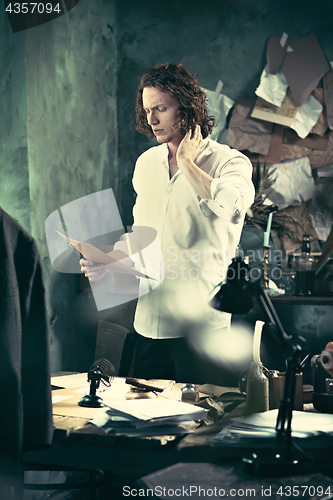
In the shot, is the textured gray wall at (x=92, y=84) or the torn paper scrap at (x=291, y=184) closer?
the textured gray wall at (x=92, y=84)

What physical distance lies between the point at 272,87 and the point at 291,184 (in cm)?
56

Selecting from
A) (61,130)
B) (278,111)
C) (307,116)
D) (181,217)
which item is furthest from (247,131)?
(61,130)

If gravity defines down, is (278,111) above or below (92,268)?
above

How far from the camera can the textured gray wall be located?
7.07 feet

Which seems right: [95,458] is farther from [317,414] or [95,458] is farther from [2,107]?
[2,107]

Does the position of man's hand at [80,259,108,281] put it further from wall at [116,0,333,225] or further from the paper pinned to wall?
the paper pinned to wall

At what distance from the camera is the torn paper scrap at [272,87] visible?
2.75 meters

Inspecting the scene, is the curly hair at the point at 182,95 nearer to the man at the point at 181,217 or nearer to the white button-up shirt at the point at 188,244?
the man at the point at 181,217

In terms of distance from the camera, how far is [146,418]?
3.68 ft

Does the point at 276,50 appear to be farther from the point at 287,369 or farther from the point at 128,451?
the point at 128,451

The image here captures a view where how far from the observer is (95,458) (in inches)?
42.9

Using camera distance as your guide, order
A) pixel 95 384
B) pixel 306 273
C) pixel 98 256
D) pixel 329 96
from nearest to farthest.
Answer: pixel 95 384
pixel 98 256
pixel 306 273
pixel 329 96

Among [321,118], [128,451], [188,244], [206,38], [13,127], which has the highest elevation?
[206,38]

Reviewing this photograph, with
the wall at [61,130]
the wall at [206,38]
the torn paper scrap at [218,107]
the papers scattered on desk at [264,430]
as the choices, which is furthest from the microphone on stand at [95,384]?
the torn paper scrap at [218,107]
